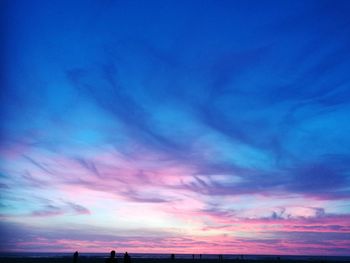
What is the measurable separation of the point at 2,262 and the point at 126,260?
156 ft

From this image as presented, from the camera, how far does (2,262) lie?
65.6 metres

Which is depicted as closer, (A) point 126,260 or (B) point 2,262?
(A) point 126,260

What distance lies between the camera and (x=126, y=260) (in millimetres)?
27656
